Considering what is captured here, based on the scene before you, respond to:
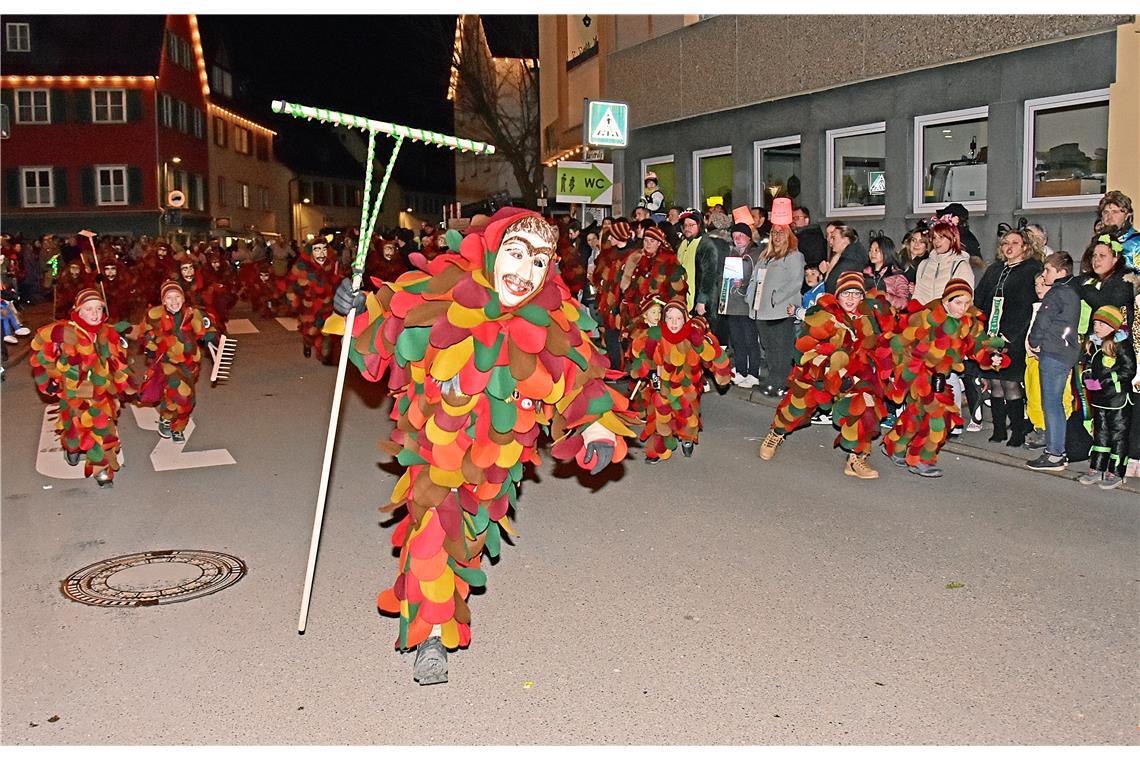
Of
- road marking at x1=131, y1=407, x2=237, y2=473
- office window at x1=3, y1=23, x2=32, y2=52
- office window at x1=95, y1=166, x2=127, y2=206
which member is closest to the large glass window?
road marking at x1=131, y1=407, x2=237, y2=473

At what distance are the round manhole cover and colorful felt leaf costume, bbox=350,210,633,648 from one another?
68.3 inches

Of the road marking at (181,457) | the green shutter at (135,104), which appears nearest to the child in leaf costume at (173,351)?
the road marking at (181,457)

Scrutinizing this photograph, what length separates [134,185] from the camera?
47.5 meters

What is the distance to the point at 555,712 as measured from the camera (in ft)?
14.4

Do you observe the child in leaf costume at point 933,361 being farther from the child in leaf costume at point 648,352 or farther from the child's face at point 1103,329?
the child in leaf costume at point 648,352

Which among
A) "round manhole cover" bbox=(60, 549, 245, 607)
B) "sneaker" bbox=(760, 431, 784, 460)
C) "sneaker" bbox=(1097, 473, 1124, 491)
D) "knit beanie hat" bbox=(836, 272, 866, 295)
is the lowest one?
"round manhole cover" bbox=(60, 549, 245, 607)

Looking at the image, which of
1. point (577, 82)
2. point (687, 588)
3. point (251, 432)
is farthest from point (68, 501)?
point (577, 82)

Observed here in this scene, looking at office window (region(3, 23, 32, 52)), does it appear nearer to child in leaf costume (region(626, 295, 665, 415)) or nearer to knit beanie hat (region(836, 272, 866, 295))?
child in leaf costume (region(626, 295, 665, 415))

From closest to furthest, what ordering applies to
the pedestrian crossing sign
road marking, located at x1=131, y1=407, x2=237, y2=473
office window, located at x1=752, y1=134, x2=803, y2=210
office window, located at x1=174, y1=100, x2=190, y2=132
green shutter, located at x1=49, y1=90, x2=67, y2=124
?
road marking, located at x1=131, y1=407, x2=237, y2=473 → the pedestrian crossing sign → office window, located at x1=752, y1=134, x2=803, y2=210 → green shutter, located at x1=49, y1=90, x2=67, y2=124 → office window, located at x1=174, y1=100, x2=190, y2=132

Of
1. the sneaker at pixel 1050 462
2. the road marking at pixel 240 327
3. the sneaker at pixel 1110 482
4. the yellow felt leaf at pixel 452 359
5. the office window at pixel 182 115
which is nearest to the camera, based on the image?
the yellow felt leaf at pixel 452 359

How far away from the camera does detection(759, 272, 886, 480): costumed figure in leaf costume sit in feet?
27.6

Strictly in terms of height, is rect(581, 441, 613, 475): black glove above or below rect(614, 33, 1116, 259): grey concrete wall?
below

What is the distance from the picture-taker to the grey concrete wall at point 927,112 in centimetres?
1232

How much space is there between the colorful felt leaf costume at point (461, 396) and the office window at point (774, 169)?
12978mm
